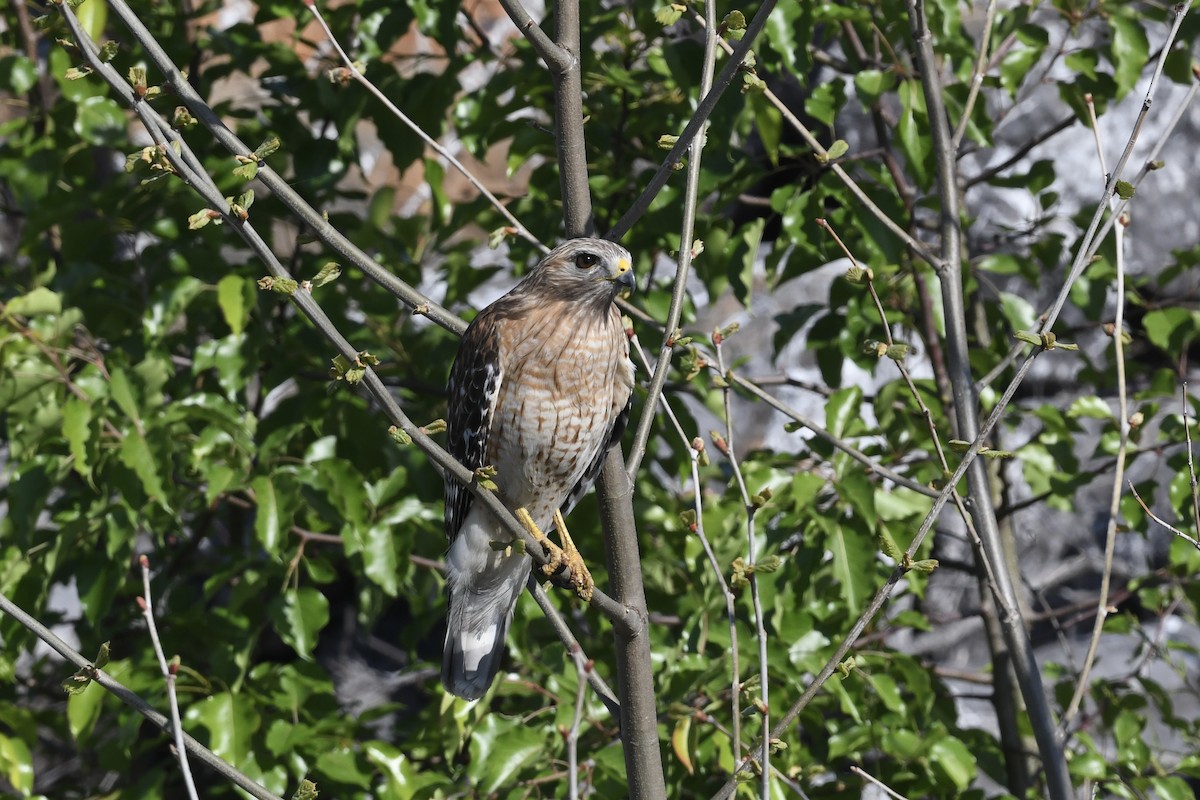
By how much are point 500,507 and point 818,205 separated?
1515mm

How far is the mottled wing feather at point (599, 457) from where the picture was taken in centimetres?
251

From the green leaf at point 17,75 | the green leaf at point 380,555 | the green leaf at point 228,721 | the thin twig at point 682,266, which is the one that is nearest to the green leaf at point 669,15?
the thin twig at point 682,266

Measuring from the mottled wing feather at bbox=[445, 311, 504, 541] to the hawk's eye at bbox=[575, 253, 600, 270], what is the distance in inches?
11.3

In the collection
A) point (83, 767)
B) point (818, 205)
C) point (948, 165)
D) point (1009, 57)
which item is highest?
point (1009, 57)

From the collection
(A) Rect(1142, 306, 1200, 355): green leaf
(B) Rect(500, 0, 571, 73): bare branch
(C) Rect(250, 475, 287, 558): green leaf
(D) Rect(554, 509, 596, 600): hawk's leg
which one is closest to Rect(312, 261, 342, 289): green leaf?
(B) Rect(500, 0, 571, 73): bare branch

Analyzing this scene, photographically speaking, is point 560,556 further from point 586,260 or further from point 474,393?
point 586,260

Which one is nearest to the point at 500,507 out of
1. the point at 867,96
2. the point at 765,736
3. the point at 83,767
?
the point at 765,736

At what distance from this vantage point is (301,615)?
3098 mm

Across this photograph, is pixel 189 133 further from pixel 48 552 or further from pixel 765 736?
pixel 765 736

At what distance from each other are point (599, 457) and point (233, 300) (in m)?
1.14

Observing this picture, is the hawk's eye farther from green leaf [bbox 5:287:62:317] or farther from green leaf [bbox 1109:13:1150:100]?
green leaf [bbox 1109:13:1150:100]

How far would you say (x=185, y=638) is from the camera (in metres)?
3.51

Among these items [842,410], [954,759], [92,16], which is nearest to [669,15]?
[842,410]

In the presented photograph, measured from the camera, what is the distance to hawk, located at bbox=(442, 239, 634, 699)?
9.46ft
